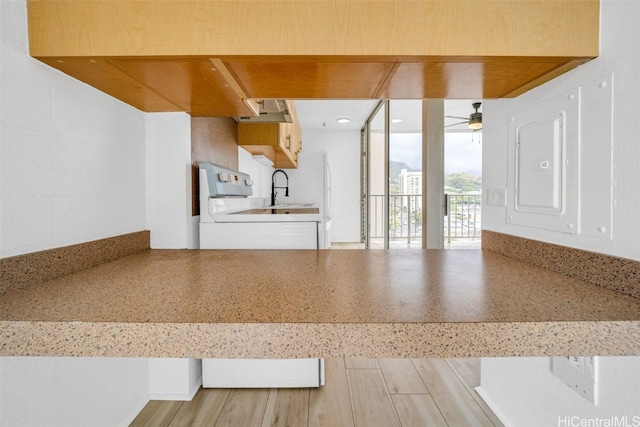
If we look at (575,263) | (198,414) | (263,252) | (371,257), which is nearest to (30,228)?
(263,252)

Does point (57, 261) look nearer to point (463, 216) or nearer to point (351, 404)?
point (351, 404)

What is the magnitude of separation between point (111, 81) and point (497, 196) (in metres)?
1.54

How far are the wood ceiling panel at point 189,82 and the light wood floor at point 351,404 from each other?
4.91 feet

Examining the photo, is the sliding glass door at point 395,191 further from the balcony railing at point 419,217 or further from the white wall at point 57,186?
the white wall at point 57,186

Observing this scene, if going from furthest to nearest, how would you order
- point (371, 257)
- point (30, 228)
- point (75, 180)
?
1. point (371, 257)
2. point (75, 180)
3. point (30, 228)

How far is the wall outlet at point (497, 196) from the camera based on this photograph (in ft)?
4.23

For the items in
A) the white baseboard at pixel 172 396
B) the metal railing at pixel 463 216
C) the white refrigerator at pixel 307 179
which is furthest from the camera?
the metal railing at pixel 463 216

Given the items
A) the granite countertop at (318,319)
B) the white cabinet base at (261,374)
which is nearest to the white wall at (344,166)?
the white cabinet base at (261,374)

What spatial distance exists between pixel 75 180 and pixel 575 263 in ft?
5.22

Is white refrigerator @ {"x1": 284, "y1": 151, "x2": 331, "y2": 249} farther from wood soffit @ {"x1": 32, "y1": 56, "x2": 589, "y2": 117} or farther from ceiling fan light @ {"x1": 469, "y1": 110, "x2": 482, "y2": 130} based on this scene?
wood soffit @ {"x1": 32, "y1": 56, "x2": 589, "y2": 117}

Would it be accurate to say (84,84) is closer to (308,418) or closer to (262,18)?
(262,18)

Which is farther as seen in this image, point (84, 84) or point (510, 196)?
point (510, 196)

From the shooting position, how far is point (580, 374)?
992 millimetres

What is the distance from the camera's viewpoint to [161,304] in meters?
0.69
